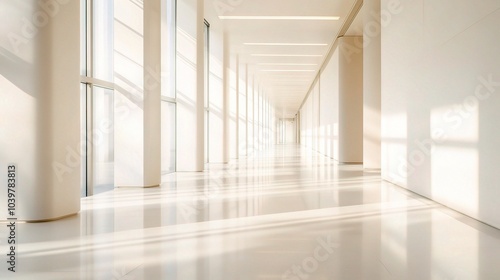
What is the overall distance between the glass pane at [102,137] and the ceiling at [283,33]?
24.9ft

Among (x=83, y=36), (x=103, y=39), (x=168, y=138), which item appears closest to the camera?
(x=83, y=36)

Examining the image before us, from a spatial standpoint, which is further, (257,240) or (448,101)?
(448,101)

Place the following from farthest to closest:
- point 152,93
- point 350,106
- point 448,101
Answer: point 350,106 → point 152,93 → point 448,101

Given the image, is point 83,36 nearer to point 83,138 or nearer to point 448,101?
point 83,138

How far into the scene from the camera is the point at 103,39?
10.4 m

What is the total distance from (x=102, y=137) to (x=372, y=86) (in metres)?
10.0

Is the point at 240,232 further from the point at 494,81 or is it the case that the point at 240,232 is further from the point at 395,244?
the point at 494,81

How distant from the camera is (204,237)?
5539mm

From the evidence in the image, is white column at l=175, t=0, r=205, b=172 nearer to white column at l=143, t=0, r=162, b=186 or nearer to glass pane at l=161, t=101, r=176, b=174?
glass pane at l=161, t=101, r=176, b=174

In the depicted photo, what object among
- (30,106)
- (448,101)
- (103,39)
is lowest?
(30,106)

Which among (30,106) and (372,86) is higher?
(372,86)

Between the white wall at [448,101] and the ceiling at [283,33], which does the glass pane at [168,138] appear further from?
the white wall at [448,101]

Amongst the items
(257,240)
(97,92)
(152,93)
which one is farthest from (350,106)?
(257,240)

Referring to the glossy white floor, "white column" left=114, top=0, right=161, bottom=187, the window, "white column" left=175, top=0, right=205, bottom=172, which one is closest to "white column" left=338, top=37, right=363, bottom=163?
"white column" left=175, top=0, right=205, bottom=172
